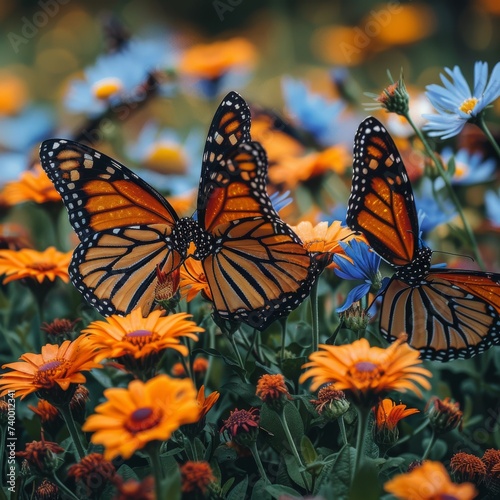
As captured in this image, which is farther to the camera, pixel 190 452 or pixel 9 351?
pixel 9 351

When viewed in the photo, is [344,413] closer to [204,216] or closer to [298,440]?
[298,440]

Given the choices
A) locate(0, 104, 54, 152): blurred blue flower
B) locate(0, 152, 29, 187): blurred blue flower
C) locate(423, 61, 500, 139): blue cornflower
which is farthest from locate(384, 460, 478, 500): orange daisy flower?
locate(0, 104, 54, 152): blurred blue flower

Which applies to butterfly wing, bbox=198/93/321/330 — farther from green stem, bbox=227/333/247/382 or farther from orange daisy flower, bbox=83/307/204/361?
orange daisy flower, bbox=83/307/204/361

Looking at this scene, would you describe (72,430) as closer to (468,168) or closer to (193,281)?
(193,281)

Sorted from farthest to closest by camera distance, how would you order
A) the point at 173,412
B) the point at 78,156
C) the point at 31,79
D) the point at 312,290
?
the point at 31,79 → the point at 78,156 → the point at 312,290 → the point at 173,412

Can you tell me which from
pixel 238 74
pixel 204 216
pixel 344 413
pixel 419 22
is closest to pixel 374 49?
pixel 419 22
